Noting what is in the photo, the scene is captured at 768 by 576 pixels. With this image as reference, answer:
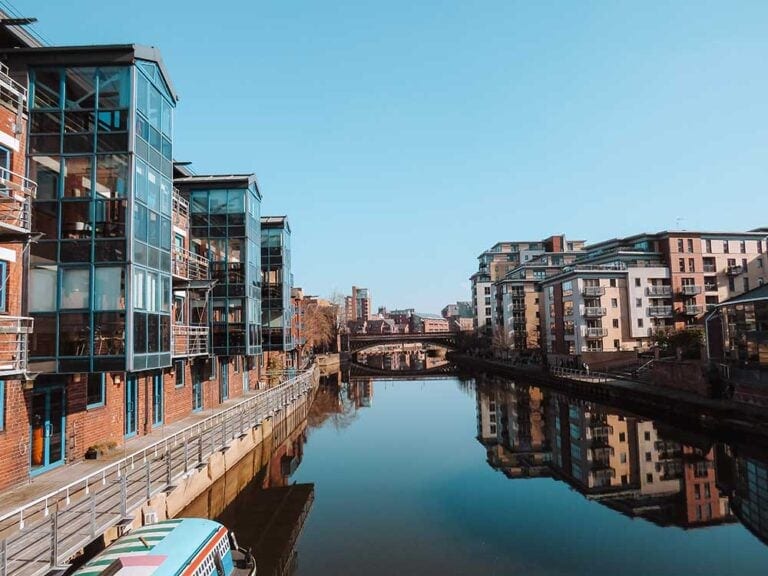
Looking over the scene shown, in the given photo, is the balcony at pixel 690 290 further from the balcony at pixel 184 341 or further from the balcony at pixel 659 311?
the balcony at pixel 184 341

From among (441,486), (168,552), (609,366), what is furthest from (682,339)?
(168,552)

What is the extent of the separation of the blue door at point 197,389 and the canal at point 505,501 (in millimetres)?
4719

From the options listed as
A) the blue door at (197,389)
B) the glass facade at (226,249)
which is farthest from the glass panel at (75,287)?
the glass facade at (226,249)

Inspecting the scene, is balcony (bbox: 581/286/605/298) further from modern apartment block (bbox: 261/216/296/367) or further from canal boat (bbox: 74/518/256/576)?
canal boat (bbox: 74/518/256/576)

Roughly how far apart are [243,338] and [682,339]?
42.2 metres

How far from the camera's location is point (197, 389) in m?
29.4

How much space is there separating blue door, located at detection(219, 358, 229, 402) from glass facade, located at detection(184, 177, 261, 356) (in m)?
3.64

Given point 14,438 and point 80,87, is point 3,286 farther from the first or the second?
point 80,87

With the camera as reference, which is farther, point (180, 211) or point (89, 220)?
point (180, 211)

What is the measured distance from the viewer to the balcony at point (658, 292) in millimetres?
64250

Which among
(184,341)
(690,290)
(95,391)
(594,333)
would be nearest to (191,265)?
(184,341)

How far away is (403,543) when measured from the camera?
16.7 metres

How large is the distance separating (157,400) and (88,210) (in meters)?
11.0

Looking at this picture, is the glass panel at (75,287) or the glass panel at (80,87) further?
the glass panel at (80,87)
